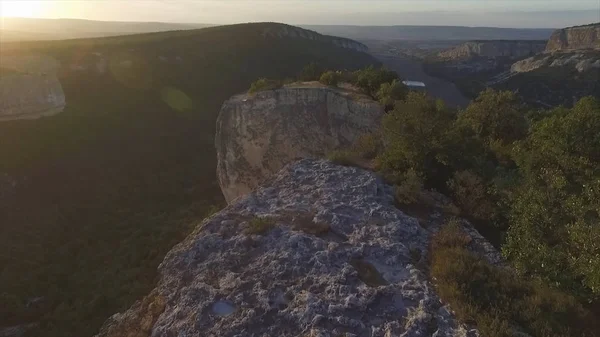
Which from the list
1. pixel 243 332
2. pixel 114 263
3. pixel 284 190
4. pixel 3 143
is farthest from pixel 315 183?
pixel 3 143

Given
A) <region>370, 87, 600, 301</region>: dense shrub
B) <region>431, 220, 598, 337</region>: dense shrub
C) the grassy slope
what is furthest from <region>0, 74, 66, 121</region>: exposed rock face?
<region>431, 220, 598, 337</region>: dense shrub

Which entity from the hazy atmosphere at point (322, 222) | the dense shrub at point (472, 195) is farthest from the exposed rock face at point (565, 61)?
the dense shrub at point (472, 195)

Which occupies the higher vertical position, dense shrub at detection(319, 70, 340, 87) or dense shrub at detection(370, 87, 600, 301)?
dense shrub at detection(319, 70, 340, 87)

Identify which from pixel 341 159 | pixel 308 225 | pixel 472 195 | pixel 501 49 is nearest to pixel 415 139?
pixel 341 159

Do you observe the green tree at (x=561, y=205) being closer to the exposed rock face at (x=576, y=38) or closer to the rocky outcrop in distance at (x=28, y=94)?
the rocky outcrop in distance at (x=28, y=94)

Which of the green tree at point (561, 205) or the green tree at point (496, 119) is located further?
the green tree at point (496, 119)

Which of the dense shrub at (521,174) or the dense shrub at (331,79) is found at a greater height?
the dense shrub at (331,79)

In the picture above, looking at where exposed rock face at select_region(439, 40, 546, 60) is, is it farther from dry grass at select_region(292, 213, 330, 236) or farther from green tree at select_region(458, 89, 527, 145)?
dry grass at select_region(292, 213, 330, 236)
